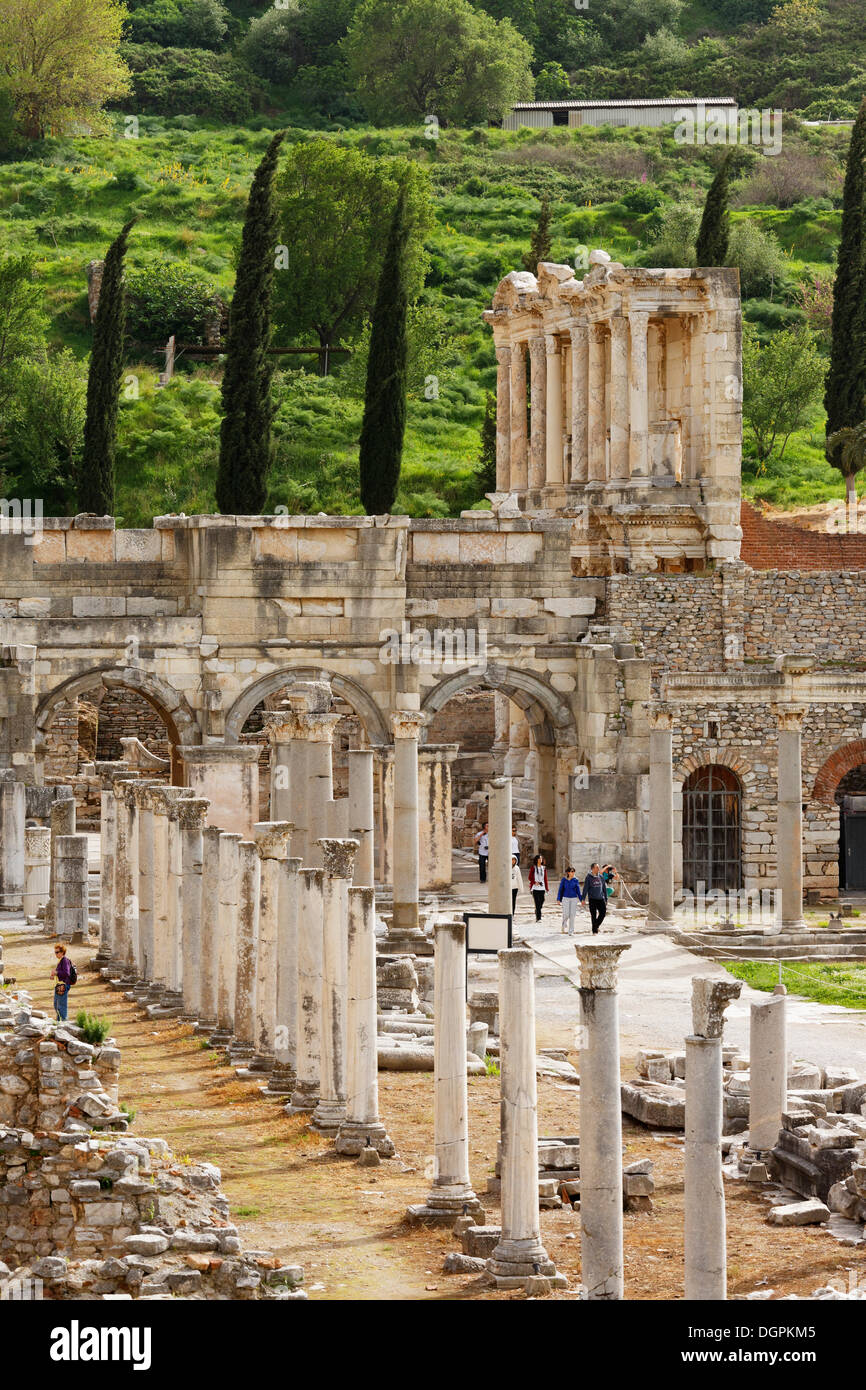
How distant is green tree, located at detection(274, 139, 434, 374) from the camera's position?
67.2 m

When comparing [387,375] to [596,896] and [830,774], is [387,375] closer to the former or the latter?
[830,774]

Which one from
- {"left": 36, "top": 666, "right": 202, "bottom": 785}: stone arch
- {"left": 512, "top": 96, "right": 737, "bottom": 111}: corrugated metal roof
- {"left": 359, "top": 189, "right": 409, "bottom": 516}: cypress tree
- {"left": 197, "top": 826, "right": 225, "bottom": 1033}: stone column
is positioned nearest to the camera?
{"left": 197, "top": 826, "right": 225, "bottom": 1033}: stone column

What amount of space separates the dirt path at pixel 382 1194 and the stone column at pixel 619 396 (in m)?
21.9

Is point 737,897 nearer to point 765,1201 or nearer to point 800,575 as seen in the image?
point 800,575

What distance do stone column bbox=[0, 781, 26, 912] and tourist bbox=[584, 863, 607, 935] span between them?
9.10m

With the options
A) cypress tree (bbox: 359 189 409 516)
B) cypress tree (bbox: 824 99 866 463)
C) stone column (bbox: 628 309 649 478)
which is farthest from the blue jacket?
cypress tree (bbox: 824 99 866 463)

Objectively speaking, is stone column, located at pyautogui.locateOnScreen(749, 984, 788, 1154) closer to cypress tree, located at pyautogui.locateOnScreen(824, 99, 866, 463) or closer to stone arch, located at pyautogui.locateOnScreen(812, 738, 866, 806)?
stone arch, located at pyautogui.locateOnScreen(812, 738, 866, 806)

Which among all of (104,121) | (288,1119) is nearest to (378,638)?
(288,1119)

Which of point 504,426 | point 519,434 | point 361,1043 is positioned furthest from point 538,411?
point 361,1043

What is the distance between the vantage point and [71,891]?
1345 inches

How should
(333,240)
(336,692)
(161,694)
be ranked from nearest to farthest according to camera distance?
(161,694) → (336,692) → (333,240)

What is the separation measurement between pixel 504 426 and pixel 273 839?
27.3 meters

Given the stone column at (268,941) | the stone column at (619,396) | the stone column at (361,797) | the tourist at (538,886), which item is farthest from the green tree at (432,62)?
the stone column at (268,941)

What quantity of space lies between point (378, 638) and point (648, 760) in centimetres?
523
